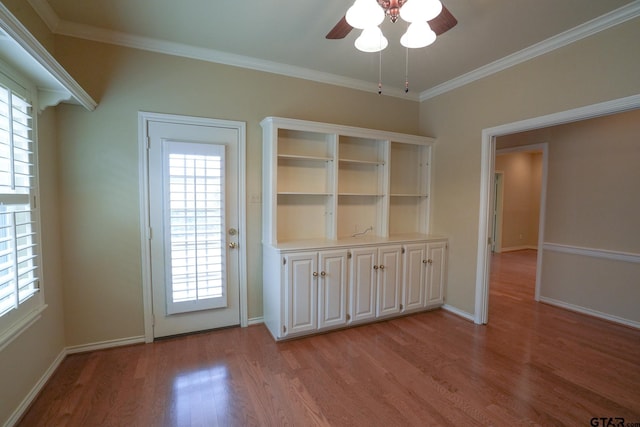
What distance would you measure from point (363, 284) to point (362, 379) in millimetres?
1023

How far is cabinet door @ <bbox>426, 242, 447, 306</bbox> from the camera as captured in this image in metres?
3.50

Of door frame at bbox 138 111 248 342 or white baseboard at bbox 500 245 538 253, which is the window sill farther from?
white baseboard at bbox 500 245 538 253

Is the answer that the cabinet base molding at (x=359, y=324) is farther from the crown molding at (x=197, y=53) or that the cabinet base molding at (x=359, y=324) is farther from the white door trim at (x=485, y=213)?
the crown molding at (x=197, y=53)

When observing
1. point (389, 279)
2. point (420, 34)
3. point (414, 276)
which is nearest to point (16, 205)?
point (420, 34)

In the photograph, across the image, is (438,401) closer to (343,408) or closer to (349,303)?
(343,408)

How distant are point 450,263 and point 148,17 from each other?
13.0 feet

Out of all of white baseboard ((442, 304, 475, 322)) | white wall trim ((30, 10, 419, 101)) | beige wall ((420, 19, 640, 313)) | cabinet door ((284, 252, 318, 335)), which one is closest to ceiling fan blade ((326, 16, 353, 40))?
white wall trim ((30, 10, 419, 101))

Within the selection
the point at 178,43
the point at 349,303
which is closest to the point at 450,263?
the point at 349,303

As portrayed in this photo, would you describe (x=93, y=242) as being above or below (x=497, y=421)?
above

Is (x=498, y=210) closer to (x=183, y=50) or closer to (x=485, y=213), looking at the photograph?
(x=485, y=213)

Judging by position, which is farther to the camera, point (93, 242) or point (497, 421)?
point (93, 242)

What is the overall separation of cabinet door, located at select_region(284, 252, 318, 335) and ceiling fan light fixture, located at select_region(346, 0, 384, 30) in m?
1.92

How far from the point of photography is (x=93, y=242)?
99.7 inches

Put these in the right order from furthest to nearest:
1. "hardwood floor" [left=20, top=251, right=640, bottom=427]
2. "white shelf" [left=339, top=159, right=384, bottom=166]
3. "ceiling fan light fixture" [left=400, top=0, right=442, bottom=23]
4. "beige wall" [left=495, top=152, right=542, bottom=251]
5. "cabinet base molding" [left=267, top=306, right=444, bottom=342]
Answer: "beige wall" [left=495, top=152, right=542, bottom=251] < "white shelf" [left=339, top=159, right=384, bottom=166] < "cabinet base molding" [left=267, top=306, right=444, bottom=342] < "hardwood floor" [left=20, top=251, right=640, bottom=427] < "ceiling fan light fixture" [left=400, top=0, right=442, bottom=23]
